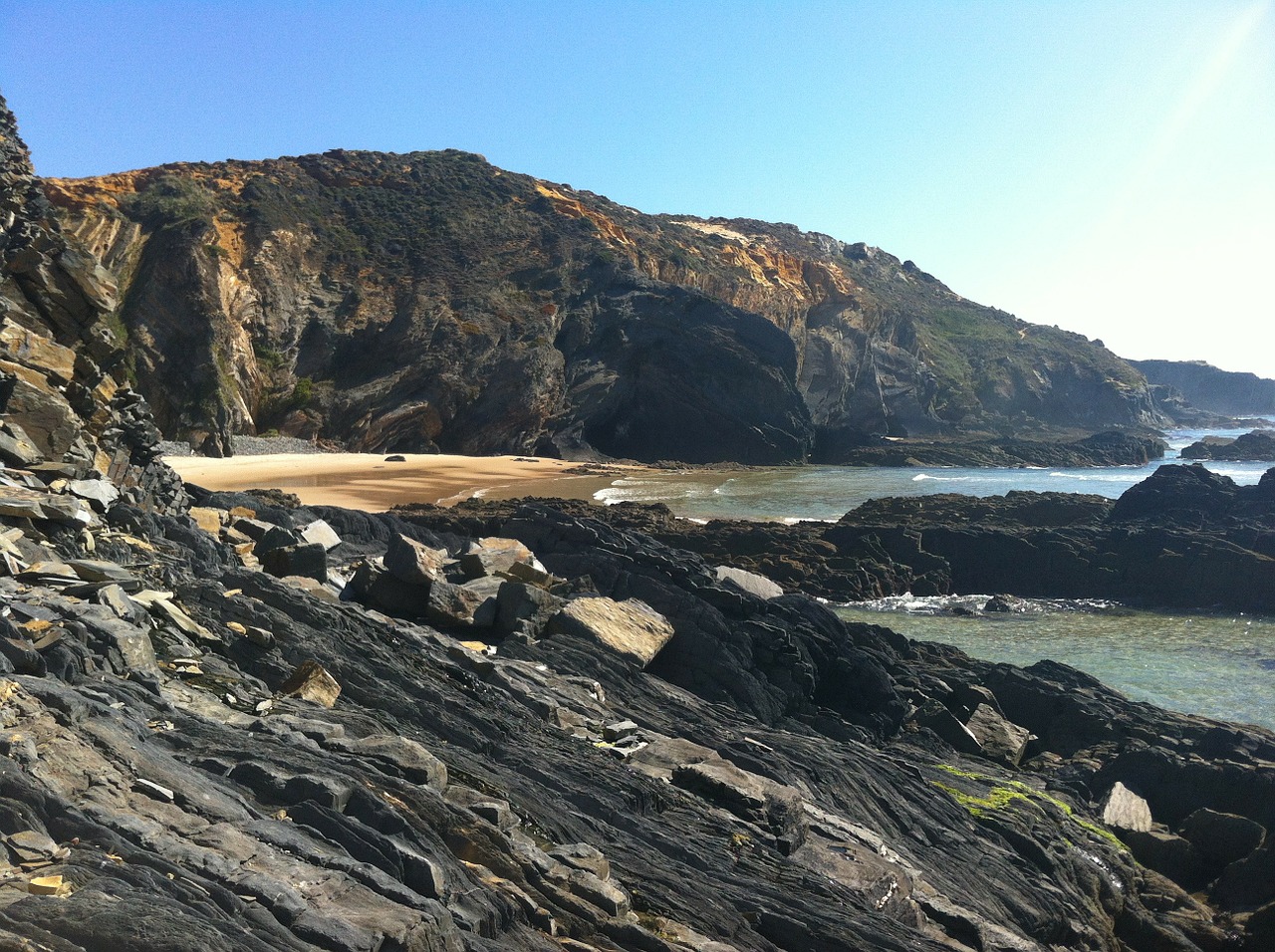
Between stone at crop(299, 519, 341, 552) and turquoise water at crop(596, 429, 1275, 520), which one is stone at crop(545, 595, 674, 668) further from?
turquoise water at crop(596, 429, 1275, 520)

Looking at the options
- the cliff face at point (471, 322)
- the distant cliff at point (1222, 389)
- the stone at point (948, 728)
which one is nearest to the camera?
the stone at point (948, 728)

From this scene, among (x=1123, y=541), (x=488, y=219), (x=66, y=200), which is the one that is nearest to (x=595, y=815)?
(x=1123, y=541)

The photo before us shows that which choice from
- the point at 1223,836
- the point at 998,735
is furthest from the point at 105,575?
the point at 1223,836

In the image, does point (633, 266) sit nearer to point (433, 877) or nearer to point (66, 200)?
point (66, 200)

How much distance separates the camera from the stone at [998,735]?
12.4 m

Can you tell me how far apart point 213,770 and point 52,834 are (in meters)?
1.22

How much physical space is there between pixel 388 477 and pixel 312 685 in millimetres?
34644

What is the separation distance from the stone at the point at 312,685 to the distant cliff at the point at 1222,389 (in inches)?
6110

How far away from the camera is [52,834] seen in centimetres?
390

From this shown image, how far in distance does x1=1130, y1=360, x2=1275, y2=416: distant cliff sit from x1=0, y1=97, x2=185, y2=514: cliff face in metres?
152

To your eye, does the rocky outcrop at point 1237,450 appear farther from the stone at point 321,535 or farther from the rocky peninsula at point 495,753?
the stone at point 321,535

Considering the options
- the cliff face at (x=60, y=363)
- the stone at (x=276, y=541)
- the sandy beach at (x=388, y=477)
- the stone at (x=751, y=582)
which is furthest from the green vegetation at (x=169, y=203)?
the stone at (x=276, y=541)

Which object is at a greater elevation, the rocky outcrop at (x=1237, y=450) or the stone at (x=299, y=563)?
the rocky outcrop at (x=1237, y=450)

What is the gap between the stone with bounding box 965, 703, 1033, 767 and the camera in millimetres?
12398
